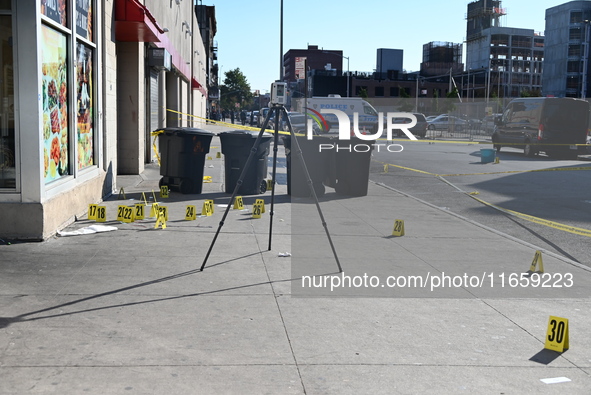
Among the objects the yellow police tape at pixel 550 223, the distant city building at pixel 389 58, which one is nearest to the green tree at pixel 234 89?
the distant city building at pixel 389 58

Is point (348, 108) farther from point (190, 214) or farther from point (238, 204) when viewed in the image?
point (190, 214)

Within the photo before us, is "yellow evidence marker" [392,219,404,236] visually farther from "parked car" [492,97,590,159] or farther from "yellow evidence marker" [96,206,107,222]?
"parked car" [492,97,590,159]

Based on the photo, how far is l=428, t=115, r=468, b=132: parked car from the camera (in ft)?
209

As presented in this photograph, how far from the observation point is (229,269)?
7477mm

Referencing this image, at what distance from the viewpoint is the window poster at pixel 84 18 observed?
10.7 metres

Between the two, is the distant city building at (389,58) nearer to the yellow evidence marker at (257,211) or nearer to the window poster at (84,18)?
the window poster at (84,18)

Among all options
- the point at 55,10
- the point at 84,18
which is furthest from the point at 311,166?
the point at 55,10

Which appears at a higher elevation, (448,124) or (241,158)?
(448,124)

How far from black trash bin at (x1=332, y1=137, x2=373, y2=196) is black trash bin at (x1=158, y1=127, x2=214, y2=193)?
2849mm

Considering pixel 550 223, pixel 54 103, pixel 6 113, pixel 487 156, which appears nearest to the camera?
pixel 6 113

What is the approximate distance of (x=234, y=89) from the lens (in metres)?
130

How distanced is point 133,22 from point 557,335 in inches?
427

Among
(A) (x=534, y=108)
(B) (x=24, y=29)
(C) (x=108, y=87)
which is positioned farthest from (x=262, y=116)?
(B) (x=24, y=29)

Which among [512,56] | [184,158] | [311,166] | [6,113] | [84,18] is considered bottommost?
[311,166]
